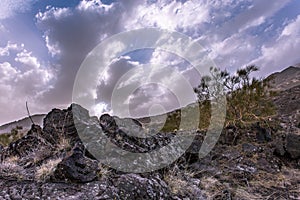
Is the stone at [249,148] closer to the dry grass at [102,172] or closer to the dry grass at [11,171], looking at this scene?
the dry grass at [102,172]

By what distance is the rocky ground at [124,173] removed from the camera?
15.0 feet

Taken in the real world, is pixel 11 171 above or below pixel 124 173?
above

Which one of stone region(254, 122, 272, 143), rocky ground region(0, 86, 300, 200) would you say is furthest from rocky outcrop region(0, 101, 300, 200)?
stone region(254, 122, 272, 143)

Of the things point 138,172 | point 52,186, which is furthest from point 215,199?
point 52,186

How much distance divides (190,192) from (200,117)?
10.7 meters

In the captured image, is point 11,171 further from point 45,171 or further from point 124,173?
point 124,173

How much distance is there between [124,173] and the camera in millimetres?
5285

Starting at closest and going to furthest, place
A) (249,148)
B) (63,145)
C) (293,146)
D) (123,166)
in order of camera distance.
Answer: (123,166)
(63,145)
(293,146)
(249,148)

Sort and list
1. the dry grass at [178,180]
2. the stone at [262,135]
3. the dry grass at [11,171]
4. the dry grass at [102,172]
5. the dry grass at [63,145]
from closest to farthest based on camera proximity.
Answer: the dry grass at [11,171], the dry grass at [102,172], the dry grass at [178,180], the dry grass at [63,145], the stone at [262,135]

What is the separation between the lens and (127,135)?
253 inches

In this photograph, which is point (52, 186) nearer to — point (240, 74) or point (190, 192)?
point (190, 192)

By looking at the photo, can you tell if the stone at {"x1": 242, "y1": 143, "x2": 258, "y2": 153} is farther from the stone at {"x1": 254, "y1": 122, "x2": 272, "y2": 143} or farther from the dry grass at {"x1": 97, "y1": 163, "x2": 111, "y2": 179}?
the dry grass at {"x1": 97, "y1": 163, "x2": 111, "y2": 179}

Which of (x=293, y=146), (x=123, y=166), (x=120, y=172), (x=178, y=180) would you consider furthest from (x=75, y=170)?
(x=293, y=146)

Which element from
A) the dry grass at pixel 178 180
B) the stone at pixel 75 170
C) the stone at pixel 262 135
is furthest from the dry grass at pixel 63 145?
the stone at pixel 262 135
